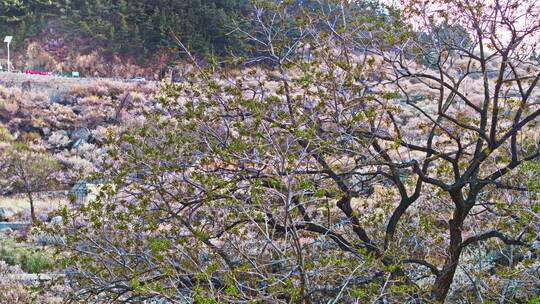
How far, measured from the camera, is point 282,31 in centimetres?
530

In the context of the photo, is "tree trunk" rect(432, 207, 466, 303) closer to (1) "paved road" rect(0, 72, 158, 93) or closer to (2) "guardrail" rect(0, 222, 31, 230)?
(2) "guardrail" rect(0, 222, 31, 230)

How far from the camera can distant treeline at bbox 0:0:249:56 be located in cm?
2753

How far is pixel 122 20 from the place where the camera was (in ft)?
97.7

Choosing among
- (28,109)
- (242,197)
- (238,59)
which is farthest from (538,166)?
(28,109)

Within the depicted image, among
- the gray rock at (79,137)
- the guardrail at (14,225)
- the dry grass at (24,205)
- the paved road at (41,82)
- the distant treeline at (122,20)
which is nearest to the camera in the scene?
the guardrail at (14,225)

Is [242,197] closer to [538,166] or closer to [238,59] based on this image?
[238,59]

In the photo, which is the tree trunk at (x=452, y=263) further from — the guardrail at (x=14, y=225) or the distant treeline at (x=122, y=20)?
the distant treeline at (x=122, y=20)

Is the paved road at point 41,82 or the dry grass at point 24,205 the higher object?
the paved road at point 41,82

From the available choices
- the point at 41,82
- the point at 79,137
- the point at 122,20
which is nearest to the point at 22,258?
the point at 79,137

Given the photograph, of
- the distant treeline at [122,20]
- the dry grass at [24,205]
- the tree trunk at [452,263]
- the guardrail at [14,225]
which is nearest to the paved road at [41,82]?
the distant treeline at [122,20]

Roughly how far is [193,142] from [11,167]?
515 inches

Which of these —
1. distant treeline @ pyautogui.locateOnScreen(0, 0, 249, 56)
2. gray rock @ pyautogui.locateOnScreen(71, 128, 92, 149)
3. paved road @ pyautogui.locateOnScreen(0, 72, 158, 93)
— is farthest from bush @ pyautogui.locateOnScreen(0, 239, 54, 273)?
distant treeline @ pyautogui.locateOnScreen(0, 0, 249, 56)

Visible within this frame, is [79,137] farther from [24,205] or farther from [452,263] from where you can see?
[452,263]

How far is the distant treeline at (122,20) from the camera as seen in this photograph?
90.3 feet
